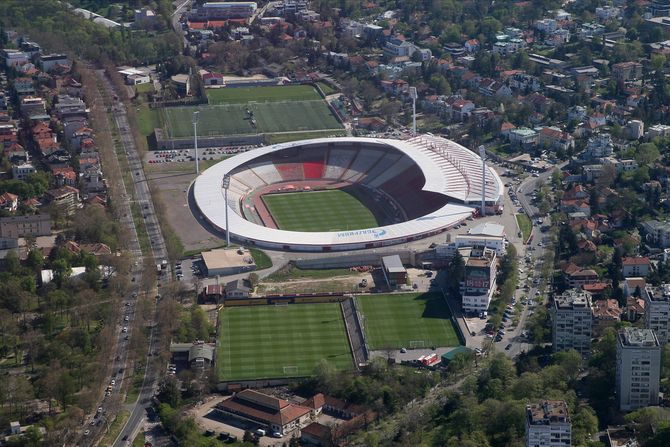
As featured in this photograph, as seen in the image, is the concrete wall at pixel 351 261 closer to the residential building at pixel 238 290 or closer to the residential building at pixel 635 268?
the residential building at pixel 238 290

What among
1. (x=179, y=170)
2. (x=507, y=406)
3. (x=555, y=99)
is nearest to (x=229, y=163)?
(x=179, y=170)

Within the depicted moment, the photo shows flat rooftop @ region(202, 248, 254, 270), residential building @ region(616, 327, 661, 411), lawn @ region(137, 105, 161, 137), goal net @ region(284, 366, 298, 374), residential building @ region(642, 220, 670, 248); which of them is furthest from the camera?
lawn @ region(137, 105, 161, 137)

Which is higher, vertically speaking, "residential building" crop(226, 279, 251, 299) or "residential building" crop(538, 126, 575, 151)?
"residential building" crop(226, 279, 251, 299)

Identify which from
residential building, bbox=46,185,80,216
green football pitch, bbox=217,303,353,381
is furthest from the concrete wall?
residential building, bbox=46,185,80,216

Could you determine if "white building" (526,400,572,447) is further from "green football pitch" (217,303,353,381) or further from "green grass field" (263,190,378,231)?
"green grass field" (263,190,378,231)

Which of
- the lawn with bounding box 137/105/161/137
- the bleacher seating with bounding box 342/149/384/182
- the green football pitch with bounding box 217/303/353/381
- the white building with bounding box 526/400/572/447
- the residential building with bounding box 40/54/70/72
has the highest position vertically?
the white building with bounding box 526/400/572/447

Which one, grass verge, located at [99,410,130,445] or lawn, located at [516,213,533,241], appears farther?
lawn, located at [516,213,533,241]

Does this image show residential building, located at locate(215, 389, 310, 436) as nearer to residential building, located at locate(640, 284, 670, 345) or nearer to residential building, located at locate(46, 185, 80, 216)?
residential building, located at locate(640, 284, 670, 345)

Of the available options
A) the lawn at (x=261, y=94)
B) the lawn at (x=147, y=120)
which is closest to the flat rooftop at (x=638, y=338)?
the lawn at (x=147, y=120)

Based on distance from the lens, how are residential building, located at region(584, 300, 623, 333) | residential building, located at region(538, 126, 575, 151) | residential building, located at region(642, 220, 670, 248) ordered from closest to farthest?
residential building, located at region(584, 300, 623, 333) → residential building, located at region(642, 220, 670, 248) → residential building, located at region(538, 126, 575, 151)
